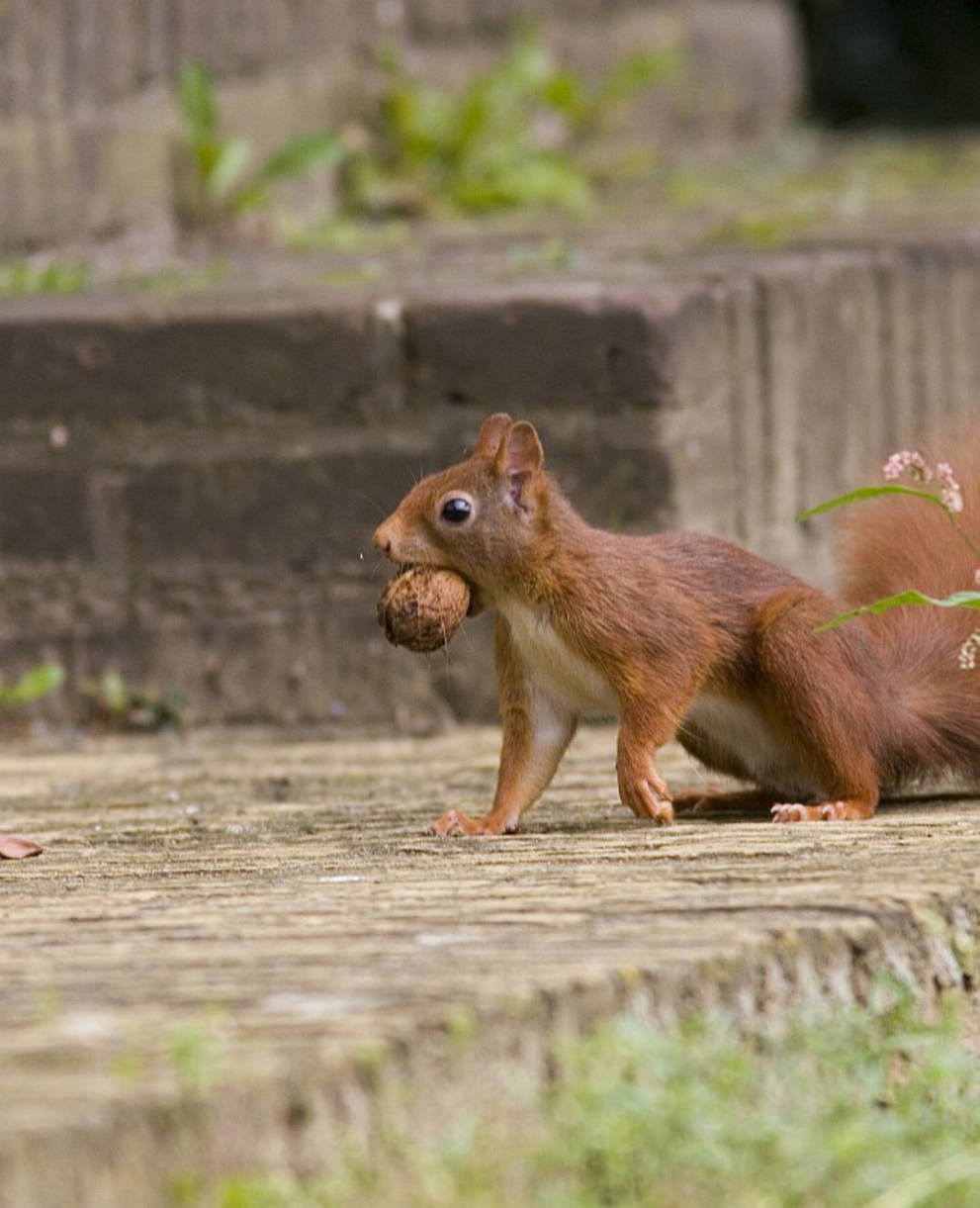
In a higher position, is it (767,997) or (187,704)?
(767,997)

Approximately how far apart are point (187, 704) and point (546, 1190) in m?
3.11

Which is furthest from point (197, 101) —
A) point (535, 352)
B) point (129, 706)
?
point (129, 706)

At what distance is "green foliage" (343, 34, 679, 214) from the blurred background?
2 centimetres

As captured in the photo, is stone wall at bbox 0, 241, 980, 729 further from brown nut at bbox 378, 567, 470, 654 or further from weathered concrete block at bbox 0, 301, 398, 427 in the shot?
brown nut at bbox 378, 567, 470, 654

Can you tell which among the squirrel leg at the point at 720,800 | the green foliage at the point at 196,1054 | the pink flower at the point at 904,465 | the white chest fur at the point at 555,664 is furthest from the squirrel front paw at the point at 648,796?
the green foliage at the point at 196,1054

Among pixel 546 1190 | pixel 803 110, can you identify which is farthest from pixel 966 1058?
pixel 803 110

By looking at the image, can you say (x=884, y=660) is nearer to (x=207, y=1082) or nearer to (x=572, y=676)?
(x=572, y=676)

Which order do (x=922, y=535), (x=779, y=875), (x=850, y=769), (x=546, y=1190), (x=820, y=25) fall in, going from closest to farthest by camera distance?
(x=546, y=1190) → (x=779, y=875) → (x=850, y=769) → (x=922, y=535) → (x=820, y=25)

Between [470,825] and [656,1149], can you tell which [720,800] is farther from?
[656,1149]

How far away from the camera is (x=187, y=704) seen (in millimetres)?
5117

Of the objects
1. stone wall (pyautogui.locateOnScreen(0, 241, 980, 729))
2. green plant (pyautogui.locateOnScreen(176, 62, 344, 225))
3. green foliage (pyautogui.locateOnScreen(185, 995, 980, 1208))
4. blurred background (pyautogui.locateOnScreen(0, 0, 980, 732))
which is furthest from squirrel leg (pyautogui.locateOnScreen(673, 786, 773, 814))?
green plant (pyautogui.locateOnScreen(176, 62, 344, 225))

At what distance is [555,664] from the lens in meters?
3.59

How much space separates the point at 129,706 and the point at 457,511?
1784 mm

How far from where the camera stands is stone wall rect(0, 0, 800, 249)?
5844mm
